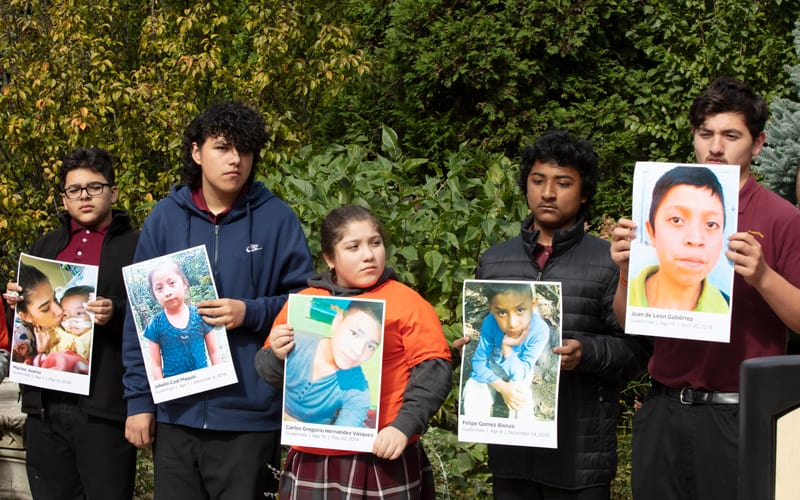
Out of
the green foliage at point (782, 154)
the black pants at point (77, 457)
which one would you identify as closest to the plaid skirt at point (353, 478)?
the black pants at point (77, 457)

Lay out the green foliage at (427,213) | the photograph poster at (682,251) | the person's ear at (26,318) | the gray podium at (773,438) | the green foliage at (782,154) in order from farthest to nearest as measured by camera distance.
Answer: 1. the green foliage at (782,154)
2. the green foliage at (427,213)
3. the person's ear at (26,318)
4. the photograph poster at (682,251)
5. the gray podium at (773,438)

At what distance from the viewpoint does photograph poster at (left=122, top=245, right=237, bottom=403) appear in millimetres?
3465

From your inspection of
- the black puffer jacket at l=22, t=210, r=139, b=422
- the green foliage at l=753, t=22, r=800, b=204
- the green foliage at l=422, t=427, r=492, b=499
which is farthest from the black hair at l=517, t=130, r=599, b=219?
the green foliage at l=753, t=22, r=800, b=204

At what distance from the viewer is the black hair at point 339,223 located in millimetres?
3234

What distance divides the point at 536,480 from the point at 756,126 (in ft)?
4.49

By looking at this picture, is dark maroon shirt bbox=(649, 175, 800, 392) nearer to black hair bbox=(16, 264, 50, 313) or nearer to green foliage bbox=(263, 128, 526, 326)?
green foliage bbox=(263, 128, 526, 326)

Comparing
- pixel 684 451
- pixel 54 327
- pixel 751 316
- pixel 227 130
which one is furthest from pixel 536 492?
pixel 54 327

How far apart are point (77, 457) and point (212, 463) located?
2.87ft

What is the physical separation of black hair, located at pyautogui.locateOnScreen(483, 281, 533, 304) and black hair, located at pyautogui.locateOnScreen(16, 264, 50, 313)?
201 cm

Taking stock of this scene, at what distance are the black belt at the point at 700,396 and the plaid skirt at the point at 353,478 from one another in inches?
35.4

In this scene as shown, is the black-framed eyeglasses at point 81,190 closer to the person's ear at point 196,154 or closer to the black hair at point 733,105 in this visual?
the person's ear at point 196,154

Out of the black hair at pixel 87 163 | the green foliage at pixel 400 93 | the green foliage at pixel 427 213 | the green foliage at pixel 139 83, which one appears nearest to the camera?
the black hair at pixel 87 163

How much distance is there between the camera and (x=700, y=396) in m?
2.94

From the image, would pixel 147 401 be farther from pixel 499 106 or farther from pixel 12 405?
pixel 499 106
